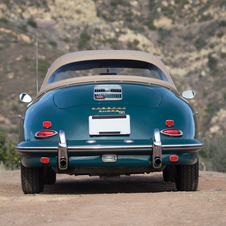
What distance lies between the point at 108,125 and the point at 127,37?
5145 centimetres

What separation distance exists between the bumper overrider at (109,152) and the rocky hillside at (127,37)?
2771 centimetres

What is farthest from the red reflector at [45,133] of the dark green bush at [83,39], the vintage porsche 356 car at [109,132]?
the dark green bush at [83,39]

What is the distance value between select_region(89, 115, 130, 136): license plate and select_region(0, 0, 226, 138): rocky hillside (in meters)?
27.9

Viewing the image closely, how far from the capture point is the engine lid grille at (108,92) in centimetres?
433

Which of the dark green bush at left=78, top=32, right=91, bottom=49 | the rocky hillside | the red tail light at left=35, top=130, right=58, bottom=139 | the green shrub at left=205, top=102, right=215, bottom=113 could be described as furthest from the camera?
the dark green bush at left=78, top=32, right=91, bottom=49

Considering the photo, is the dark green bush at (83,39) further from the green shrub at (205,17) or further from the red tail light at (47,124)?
the red tail light at (47,124)

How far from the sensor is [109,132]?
407 cm

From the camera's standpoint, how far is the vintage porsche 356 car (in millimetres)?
4043

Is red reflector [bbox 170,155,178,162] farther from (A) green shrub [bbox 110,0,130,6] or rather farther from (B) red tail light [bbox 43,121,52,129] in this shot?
(A) green shrub [bbox 110,0,130,6]

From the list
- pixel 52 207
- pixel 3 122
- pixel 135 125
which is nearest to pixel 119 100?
pixel 135 125

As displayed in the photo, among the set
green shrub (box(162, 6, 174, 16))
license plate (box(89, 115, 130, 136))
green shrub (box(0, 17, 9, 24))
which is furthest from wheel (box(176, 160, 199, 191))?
green shrub (box(162, 6, 174, 16))

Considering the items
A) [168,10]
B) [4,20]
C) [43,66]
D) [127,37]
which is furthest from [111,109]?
[168,10]

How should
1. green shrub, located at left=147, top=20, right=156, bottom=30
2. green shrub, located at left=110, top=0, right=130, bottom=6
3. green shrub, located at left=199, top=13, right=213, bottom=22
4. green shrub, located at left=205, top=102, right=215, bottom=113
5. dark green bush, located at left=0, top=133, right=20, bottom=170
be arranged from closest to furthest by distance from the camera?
dark green bush, located at left=0, top=133, right=20, bottom=170 → green shrub, located at left=205, top=102, right=215, bottom=113 → green shrub, located at left=199, top=13, right=213, bottom=22 → green shrub, located at left=147, top=20, right=156, bottom=30 → green shrub, located at left=110, top=0, right=130, bottom=6

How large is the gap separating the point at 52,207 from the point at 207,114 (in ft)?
120
